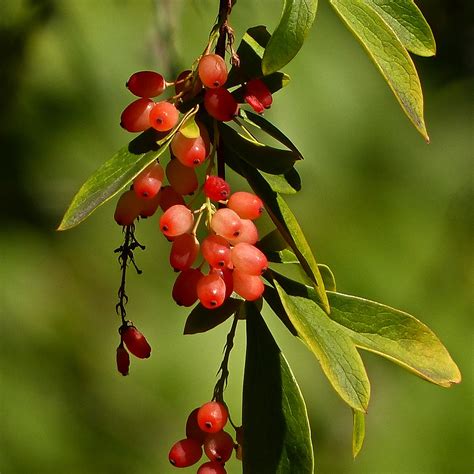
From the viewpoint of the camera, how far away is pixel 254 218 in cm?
43

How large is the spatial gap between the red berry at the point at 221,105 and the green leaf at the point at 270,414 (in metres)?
0.12

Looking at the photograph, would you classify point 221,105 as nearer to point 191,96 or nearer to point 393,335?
point 191,96

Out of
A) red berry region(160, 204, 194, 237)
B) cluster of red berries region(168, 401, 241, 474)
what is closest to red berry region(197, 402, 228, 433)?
cluster of red berries region(168, 401, 241, 474)

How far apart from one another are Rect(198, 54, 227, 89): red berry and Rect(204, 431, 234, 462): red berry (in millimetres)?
196

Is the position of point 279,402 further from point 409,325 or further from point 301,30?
point 301,30

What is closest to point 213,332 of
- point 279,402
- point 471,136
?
point 471,136

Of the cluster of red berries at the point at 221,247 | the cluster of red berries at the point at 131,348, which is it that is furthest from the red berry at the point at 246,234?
the cluster of red berries at the point at 131,348

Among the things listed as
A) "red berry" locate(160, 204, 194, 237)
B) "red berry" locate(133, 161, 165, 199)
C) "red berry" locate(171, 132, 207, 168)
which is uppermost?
"red berry" locate(171, 132, 207, 168)

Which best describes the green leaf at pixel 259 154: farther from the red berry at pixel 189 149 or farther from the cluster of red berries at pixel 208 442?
the cluster of red berries at pixel 208 442

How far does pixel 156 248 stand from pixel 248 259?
2.85 ft

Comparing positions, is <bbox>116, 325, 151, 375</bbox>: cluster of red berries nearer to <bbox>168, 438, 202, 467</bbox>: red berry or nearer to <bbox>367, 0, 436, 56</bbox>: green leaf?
<bbox>168, 438, 202, 467</bbox>: red berry

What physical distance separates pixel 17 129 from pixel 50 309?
0.28 m

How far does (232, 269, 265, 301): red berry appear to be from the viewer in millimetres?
426

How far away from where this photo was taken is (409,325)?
46 cm
